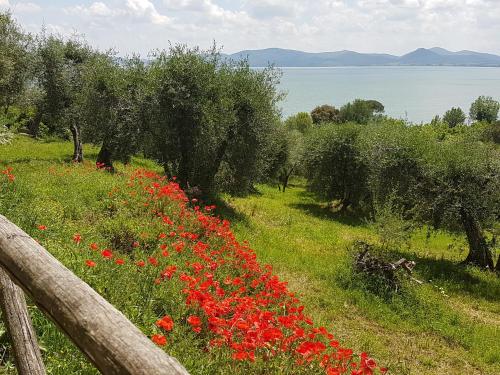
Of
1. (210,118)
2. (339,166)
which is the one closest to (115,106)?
(210,118)

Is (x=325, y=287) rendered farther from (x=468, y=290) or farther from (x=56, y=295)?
(x=56, y=295)

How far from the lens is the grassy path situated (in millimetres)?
11836

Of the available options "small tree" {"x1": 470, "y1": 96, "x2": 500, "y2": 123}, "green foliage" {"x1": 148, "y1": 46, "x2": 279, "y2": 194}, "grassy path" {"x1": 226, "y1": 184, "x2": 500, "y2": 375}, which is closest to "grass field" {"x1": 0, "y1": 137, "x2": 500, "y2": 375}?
"grassy path" {"x1": 226, "y1": 184, "x2": 500, "y2": 375}

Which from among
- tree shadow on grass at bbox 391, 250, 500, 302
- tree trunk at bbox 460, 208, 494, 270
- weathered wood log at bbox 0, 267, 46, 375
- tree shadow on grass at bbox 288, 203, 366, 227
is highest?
weathered wood log at bbox 0, 267, 46, 375

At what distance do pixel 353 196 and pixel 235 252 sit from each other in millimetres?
28359

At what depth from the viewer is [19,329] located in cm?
309

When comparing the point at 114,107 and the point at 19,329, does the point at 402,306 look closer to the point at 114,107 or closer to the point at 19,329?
the point at 19,329

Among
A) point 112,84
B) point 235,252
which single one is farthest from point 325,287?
point 112,84

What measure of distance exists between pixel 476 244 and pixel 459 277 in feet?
9.72

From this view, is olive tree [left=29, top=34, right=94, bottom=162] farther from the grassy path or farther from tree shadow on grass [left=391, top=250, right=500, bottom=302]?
tree shadow on grass [left=391, top=250, right=500, bottom=302]

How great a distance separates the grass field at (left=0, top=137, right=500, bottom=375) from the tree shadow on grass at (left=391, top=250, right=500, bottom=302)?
0.18 ft

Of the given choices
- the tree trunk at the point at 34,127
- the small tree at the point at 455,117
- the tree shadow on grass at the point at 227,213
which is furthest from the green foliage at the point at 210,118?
the small tree at the point at 455,117

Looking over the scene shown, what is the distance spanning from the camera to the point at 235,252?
37.6 feet

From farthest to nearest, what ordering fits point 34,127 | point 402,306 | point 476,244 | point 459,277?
1. point 34,127
2. point 476,244
3. point 459,277
4. point 402,306
